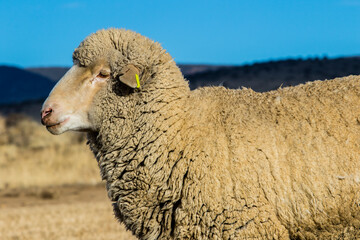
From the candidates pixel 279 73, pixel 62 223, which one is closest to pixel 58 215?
pixel 62 223

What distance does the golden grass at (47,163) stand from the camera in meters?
19.0

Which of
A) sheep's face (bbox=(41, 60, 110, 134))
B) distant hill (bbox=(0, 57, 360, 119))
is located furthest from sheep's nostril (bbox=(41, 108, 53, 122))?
distant hill (bbox=(0, 57, 360, 119))

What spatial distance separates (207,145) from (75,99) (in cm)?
127

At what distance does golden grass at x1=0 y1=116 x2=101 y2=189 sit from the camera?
62.2 ft

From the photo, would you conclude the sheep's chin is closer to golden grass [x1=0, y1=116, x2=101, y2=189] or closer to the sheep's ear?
the sheep's ear

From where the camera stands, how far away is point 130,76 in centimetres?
477

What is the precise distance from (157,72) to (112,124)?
0.64 meters

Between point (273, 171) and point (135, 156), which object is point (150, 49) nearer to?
point (135, 156)

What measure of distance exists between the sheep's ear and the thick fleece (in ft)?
0.36

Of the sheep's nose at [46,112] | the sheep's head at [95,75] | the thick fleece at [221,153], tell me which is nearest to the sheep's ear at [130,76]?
the sheep's head at [95,75]

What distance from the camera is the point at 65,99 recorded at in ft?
15.9

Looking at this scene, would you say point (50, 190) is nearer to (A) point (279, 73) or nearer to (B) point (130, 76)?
(B) point (130, 76)

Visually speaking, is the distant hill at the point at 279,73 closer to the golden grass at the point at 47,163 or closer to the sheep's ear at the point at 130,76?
the golden grass at the point at 47,163

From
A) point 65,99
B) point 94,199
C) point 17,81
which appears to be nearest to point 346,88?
point 65,99
